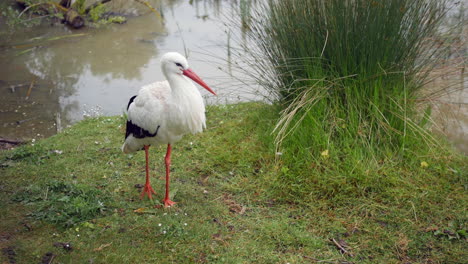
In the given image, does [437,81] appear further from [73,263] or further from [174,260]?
[73,263]

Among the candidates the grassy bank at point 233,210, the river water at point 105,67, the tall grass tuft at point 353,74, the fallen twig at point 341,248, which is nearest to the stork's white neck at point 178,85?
the tall grass tuft at point 353,74

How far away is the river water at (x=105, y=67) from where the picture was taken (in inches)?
219

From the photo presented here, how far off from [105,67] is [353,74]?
4740 millimetres

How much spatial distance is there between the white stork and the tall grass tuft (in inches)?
29.2

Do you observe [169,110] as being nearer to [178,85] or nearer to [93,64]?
[178,85]

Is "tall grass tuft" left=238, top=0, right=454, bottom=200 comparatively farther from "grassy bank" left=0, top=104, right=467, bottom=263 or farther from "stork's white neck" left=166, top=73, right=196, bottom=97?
"stork's white neck" left=166, top=73, right=196, bottom=97

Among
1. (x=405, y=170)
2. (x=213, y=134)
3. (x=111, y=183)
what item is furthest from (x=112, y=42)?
(x=405, y=170)

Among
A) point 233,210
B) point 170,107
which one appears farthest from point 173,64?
point 233,210

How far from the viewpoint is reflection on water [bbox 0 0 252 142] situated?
6.02m

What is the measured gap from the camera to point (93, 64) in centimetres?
749

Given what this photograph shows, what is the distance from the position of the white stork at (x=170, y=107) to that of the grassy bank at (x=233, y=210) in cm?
45

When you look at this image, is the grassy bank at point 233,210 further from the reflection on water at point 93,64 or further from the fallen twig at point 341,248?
the reflection on water at point 93,64

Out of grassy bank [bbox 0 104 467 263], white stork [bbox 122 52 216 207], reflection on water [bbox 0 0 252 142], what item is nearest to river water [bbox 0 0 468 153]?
reflection on water [bbox 0 0 252 142]

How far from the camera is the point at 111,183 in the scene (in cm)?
400
